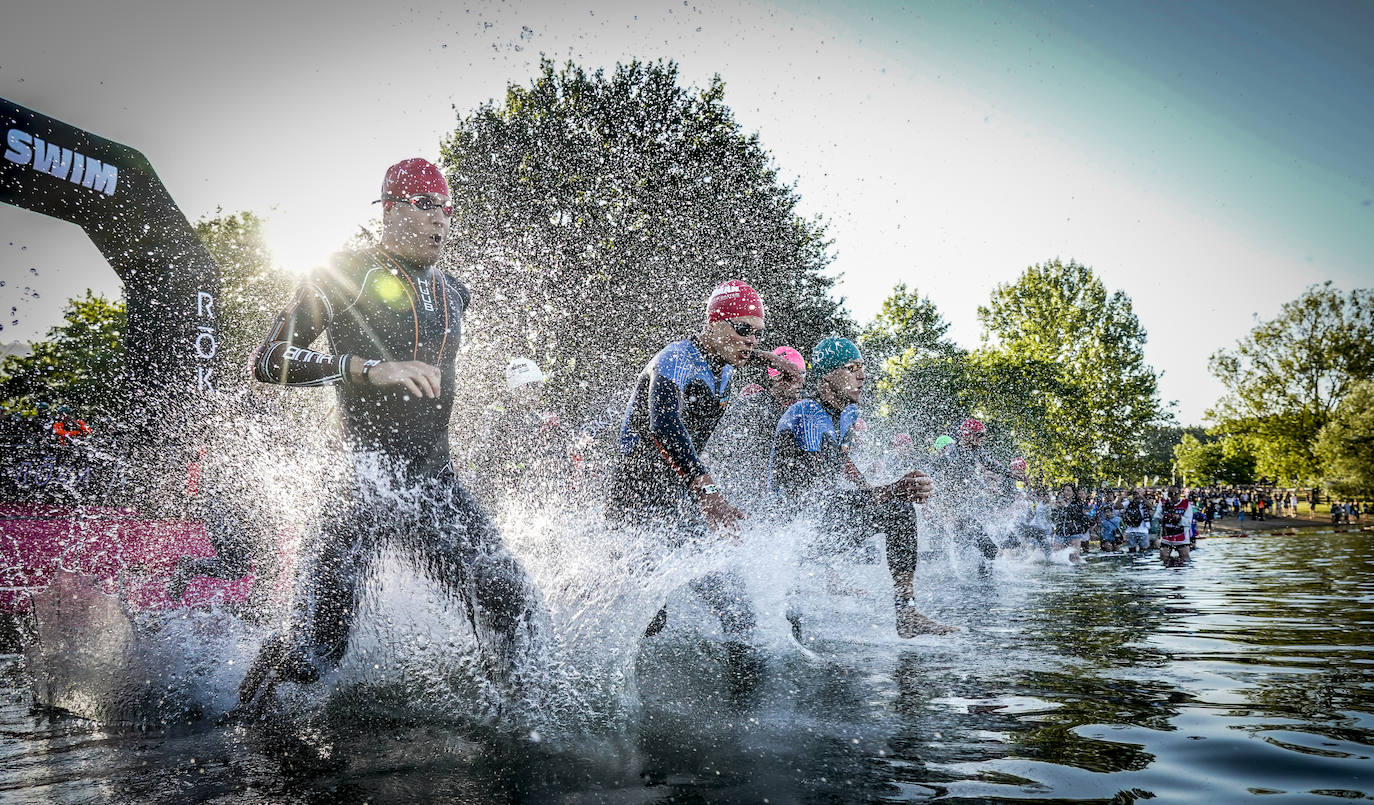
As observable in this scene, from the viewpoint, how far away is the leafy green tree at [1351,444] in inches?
1713

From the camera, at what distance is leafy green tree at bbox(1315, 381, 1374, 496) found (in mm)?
43500

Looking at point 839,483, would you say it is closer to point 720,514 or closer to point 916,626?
point 916,626

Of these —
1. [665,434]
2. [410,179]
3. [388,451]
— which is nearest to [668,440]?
[665,434]

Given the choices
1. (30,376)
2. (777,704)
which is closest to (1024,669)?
(777,704)

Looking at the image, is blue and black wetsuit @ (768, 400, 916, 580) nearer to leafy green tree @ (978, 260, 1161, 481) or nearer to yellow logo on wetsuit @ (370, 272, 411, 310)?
yellow logo on wetsuit @ (370, 272, 411, 310)

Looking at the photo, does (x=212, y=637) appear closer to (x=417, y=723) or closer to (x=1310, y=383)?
(x=417, y=723)

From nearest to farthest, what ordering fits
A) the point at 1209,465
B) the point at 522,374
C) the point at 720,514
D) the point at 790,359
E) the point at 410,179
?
the point at 410,179 < the point at 720,514 < the point at 790,359 < the point at 522,374 < the point at 1209,465

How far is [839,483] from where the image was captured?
5.21 meters

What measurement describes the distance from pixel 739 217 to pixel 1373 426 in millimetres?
44739

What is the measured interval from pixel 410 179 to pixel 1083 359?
2192 inches

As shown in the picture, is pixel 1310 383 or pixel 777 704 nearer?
pixel 777 704

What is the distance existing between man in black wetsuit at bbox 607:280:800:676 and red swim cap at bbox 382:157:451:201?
134cm

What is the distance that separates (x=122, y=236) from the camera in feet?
26.1

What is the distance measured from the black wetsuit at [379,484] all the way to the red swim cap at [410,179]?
0.96ft
